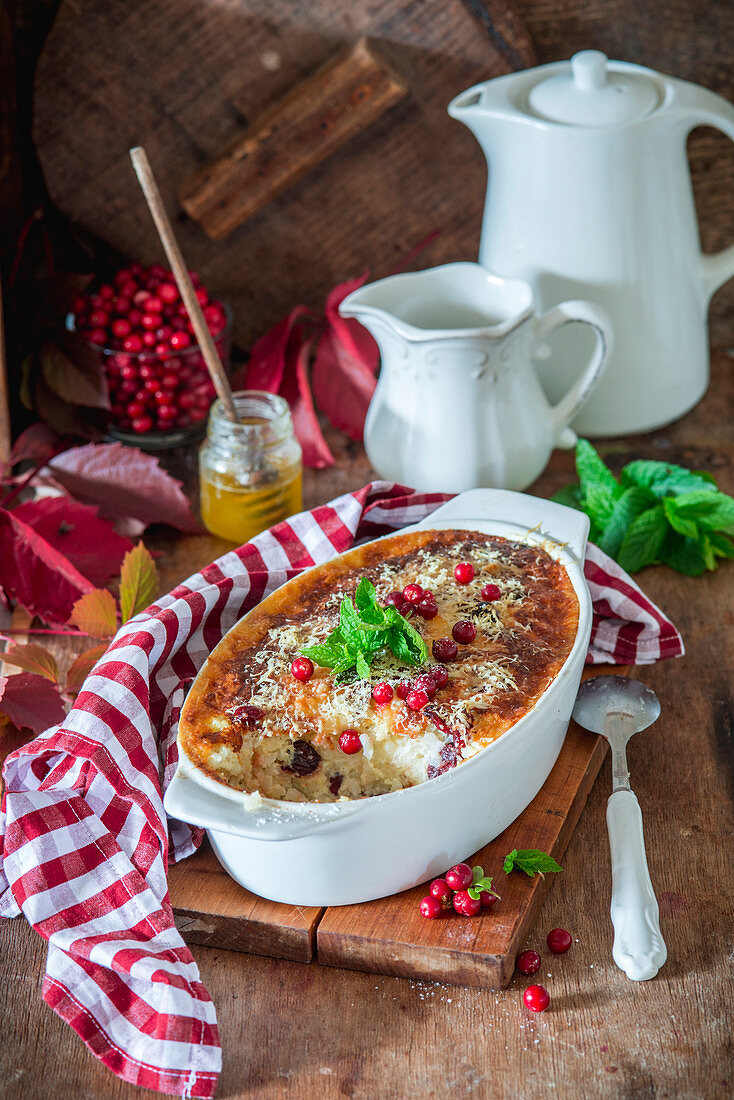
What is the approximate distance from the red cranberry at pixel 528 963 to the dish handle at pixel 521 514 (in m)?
0.46

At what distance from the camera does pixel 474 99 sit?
164 cm

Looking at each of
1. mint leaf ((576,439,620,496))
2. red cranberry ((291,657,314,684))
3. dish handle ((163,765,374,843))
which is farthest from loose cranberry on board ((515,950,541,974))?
mint leaf ((576,439,620,496))

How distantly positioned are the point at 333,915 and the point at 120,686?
0.33m

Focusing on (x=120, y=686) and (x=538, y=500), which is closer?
(x=120, y=686)

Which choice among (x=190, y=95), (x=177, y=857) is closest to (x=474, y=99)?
(x=190, y=95)

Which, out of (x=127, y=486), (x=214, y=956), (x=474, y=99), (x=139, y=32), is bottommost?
(x=214, y=956)

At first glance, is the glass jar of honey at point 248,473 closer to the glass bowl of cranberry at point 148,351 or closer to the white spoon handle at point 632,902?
the glass bowl of cranberry at point 148,351

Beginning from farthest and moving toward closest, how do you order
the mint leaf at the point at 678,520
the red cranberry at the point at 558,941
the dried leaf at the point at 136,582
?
the mint leaf at the point at 678,520 → the dried leaf at the point at 136,582 → the red cranberry at the point at 558,941

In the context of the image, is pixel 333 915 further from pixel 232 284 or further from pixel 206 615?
pixel 232 284

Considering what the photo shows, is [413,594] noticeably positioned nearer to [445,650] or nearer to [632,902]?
[445,650]

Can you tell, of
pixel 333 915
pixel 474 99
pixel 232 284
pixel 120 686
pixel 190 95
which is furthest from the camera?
pixel 232 284

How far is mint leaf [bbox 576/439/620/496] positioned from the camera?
1498 millimetres

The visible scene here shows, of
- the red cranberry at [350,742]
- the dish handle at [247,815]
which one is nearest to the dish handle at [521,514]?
the red cranberry at [350,742]

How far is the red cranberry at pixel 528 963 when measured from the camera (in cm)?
99
